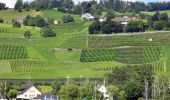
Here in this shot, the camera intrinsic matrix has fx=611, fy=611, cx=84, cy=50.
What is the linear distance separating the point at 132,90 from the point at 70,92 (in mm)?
6653

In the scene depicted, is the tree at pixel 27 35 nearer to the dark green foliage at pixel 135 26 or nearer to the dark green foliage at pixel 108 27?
the dark green foliage at pixel 108 27

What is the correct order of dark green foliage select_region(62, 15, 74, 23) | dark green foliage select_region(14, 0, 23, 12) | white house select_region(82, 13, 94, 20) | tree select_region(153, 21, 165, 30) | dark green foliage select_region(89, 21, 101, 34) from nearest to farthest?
dark green foliage select_region(89, 21, 101, 34)
tree select_region(153, 21, 165, 30)
dark green foliage select_region(62, 15, 74, 23)
white house select_region(82, 13, 94, 20)
dark green foliage select_region(14, 0, 23, 12)

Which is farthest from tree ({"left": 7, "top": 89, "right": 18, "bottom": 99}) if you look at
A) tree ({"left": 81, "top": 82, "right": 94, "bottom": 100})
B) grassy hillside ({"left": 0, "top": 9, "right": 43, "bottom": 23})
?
grassy hillside ({"left": 0, "top": 9, "right": 43, "bottom": 23})

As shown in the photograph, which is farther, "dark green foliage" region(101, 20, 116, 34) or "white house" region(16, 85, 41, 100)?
"dark green foliage" region(101, 20, 116, 34)

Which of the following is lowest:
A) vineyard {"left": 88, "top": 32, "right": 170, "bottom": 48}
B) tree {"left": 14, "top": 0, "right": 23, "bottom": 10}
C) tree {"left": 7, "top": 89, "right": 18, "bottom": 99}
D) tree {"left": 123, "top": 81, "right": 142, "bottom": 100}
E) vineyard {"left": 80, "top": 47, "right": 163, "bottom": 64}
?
vineyard {"left": 80, "top": 47, "right": 163, "bottom": 64}

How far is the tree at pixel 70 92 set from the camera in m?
60.2

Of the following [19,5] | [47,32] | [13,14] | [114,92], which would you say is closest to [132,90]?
[114,92]

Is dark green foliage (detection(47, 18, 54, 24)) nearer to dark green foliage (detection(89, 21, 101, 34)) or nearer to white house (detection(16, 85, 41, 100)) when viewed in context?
dark green foliage (detection(89, 21, 101, 34))

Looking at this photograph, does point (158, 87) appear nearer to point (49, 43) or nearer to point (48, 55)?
point (48, 55)

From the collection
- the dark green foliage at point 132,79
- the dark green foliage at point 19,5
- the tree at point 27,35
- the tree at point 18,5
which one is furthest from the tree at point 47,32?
the dark green foliage at point 132,79

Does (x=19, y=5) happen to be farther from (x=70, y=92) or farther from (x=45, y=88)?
(x=70, y=92)

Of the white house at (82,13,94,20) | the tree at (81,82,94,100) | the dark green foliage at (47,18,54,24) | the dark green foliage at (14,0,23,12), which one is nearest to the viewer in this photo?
the tree at (81,82,94,100)

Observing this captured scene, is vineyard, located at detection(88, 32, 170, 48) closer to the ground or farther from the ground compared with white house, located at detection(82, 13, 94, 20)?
farther from the ground

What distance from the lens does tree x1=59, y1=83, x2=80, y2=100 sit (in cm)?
6016
